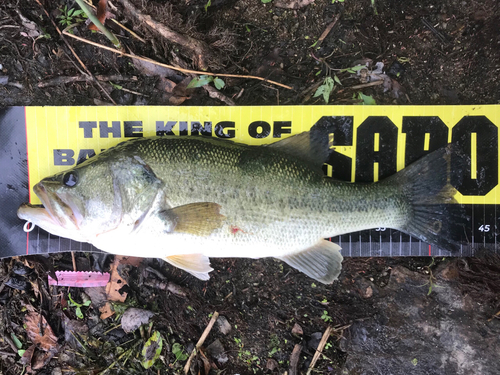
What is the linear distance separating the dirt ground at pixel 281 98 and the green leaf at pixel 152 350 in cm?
2

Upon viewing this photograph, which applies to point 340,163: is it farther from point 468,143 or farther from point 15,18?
point 15,18

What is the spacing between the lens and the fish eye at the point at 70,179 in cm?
250

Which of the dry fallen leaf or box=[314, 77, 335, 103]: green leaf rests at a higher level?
box=[314, 77, 335, 103]: green leaf

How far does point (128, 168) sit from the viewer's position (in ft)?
8.14

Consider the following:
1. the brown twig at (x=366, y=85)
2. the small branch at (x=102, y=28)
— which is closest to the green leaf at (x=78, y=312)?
the small branch at (x=102, y=28)

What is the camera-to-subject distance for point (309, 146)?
2791 millimetres

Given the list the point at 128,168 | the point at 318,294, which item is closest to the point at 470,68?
the point at 318,294

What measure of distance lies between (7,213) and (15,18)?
6.50 feet

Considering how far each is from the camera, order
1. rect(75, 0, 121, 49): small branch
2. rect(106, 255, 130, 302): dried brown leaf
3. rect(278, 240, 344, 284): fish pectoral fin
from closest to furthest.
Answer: rect(75, 0, 121, 49): small branch → rect(278, 240, 344, 284): fish pectoral fin → rect(106, 255, 130, 302): dried brown leaf

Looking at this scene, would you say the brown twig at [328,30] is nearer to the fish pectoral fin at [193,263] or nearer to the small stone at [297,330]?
the fish pectoral fin at [193,263]

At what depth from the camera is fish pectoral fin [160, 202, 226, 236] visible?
8.05 feet

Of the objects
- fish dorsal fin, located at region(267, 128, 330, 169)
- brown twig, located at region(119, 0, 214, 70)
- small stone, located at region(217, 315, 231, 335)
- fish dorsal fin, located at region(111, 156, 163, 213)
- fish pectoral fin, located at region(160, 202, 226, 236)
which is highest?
brown twig, located at region(119, 0, 214, 70)

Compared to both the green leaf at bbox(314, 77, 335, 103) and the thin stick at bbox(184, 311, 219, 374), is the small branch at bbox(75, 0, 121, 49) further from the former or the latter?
the thin stick at bbox(184, 311, 219, 374)

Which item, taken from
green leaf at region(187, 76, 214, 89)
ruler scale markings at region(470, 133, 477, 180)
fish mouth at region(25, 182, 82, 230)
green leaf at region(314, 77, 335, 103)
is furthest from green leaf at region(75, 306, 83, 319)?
ruler scale markings at region(470, 133, 477, 180)
